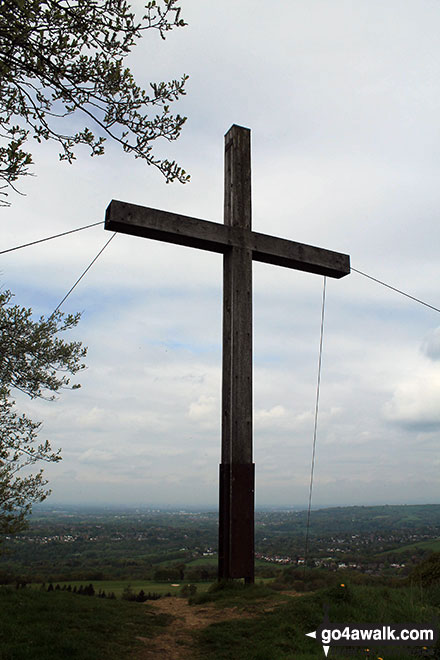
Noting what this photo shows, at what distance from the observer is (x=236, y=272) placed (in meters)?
6.69

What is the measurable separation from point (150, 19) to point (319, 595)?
5.53 meters

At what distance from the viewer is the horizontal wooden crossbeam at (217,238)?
19.5ft

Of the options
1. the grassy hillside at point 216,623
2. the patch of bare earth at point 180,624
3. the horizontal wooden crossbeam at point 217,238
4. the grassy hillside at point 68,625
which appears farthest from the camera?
the horizontal wooden crossbeam at point 217,238

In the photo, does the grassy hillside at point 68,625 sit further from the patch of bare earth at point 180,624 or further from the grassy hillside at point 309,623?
the grassy hillside at point 309,623

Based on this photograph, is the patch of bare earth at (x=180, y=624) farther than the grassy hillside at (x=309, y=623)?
Yes

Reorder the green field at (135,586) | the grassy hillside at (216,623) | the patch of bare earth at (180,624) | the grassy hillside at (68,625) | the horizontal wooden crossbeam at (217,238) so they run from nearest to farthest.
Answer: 1. the grassy hillside at (68,625)
2. the grassy hillside at (216,623)
3. the patch of bare earth at (180,624)
4. the horizontal wooden crossbeam at (217,238)
5. the green field at (135,586)

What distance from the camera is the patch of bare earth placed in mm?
3979

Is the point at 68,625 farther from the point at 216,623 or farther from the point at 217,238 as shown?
the point at 217,238

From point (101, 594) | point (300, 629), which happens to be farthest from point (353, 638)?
point (101, 594)

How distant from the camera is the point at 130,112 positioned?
420 centimetres

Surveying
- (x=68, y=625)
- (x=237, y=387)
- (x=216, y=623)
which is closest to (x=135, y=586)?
(x=216, y=623)

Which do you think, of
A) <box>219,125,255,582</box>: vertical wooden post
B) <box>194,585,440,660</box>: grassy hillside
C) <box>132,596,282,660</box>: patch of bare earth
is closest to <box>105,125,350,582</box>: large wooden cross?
<box>219,125,255,582</box>: vertical wooden post

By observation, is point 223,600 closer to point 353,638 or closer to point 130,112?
point 353,638

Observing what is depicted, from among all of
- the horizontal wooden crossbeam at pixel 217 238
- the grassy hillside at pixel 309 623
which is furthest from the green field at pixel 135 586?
the horizontal wooden crossbeam at pixel 217 238
